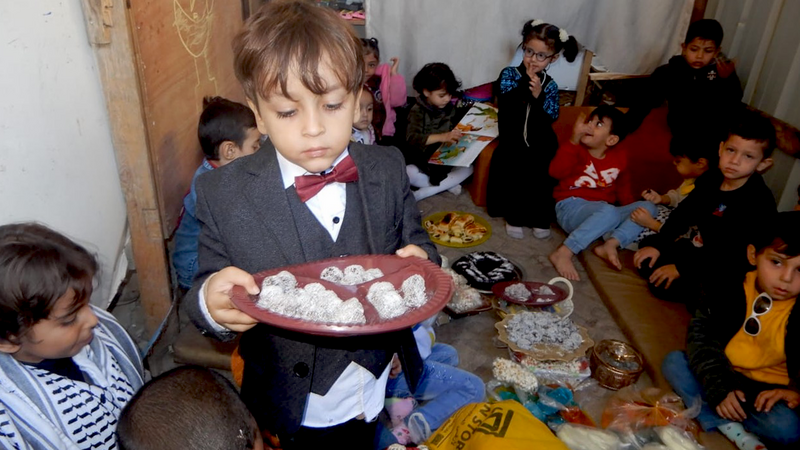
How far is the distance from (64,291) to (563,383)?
1.97m

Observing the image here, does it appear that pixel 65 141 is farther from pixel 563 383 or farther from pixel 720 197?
pixel 720 197

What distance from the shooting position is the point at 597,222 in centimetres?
347

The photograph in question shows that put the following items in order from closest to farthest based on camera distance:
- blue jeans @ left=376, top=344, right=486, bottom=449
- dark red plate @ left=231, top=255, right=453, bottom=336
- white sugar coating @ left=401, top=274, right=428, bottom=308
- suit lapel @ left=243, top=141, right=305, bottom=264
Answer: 1. dark red plate @ left=231, top=255, right=453, bottom=336
2. white sugar coating @ left=401, top=274, right=428, bottom=308
3. suit lapel @ left=243, top=141, right=305, bottom=264
4. blue jeans @ left=376, top=344, right=486, bottom=449

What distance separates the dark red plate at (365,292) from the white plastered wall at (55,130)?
2.94ft

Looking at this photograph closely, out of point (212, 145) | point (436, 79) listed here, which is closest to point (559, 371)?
point (212, 145)

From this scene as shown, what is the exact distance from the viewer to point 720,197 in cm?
296

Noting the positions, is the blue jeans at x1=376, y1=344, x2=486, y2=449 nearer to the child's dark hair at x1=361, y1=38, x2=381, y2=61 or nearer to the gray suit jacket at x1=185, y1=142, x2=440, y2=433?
the gray suit jacket at x1=185, y1=142, x2=440, y2=433

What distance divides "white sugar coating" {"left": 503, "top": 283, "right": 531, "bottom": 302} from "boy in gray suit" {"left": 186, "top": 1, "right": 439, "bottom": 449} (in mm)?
1439

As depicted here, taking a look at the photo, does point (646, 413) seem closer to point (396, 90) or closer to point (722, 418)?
point (722, 418)

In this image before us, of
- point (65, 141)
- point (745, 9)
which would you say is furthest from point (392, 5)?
point (65, 141)

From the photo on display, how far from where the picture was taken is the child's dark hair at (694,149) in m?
3.30

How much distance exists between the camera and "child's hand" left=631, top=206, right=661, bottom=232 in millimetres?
3326

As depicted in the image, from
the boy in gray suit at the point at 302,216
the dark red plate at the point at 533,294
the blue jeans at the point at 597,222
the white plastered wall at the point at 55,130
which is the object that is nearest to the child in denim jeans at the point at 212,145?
the white plastered wall at the point at 55,130

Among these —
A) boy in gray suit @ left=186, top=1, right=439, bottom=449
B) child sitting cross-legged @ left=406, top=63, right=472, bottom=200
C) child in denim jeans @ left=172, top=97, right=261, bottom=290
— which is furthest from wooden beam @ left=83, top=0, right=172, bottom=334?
child sitting cross-legged @ left=406, top=63, right=472, bottom=200
